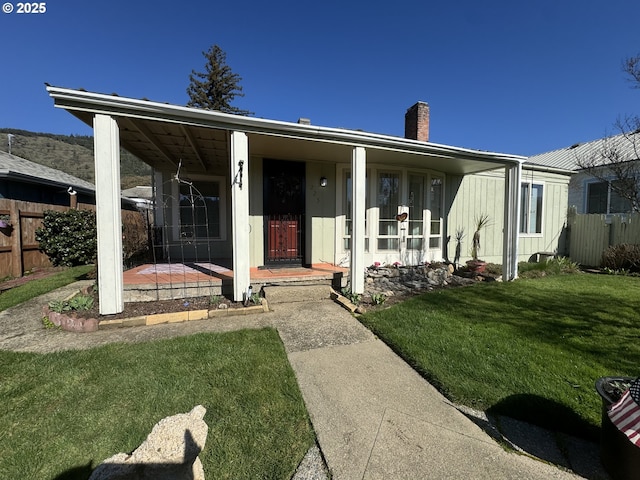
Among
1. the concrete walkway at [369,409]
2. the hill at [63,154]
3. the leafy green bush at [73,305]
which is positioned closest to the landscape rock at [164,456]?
the concrete walkway at [369,409]

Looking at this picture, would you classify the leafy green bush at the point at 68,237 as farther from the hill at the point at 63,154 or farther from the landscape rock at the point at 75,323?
the hill at the point at 63,154

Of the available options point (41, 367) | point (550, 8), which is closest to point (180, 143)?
point (41, 367)

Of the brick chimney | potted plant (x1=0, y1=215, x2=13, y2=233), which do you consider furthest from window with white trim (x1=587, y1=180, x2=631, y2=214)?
potted plant (x1=0, y1=215, x2=13, y2=233)

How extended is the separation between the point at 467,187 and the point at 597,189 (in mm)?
8931

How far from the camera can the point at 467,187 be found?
28.6 feet

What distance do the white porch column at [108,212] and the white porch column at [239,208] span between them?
1.67 m

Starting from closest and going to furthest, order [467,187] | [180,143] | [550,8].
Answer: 1. [180,143]
2. [550,8]
3. [467,187]

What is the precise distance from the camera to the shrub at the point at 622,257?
838 centimetres

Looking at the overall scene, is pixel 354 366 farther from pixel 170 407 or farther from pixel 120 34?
pixel 120 34

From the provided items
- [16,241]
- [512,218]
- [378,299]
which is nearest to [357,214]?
[378,299]

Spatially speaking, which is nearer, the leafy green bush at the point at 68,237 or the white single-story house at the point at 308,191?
the white single-story house at the point at 308,191

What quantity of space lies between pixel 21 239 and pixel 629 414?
1186cm

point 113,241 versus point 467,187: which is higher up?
point 467,187

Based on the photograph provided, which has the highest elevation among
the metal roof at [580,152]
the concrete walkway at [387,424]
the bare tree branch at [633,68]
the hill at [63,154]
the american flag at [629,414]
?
the hill at [63,154]
